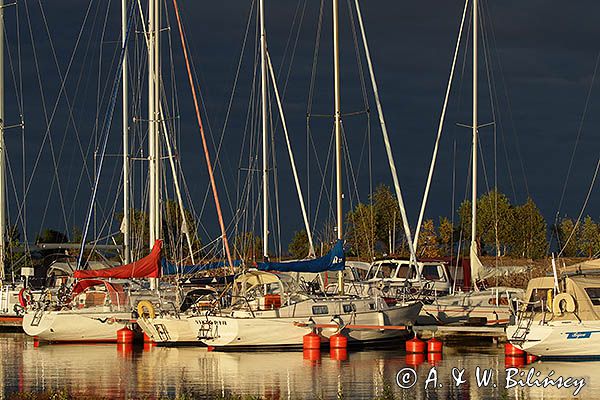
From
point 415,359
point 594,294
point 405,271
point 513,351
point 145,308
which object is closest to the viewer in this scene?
point 594,294

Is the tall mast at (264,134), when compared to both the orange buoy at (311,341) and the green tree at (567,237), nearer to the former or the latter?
the orange buoy at (311,341)

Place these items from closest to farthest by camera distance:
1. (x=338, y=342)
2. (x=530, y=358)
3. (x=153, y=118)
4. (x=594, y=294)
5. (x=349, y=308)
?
(x=594, y=294)
(x=530, y=358)
(x=338, y=342)
(x=349, y=308)
(x=153, y=118)

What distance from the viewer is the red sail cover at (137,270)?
46.9m

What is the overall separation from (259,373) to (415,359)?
20.2ft

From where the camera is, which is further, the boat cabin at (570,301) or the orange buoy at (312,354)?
the orange buoy at (312,354)

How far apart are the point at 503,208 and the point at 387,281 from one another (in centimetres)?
5934

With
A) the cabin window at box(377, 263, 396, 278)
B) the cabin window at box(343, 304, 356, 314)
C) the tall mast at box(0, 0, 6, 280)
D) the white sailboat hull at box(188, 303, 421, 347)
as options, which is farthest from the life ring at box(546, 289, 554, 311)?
the tall mast at box(0, 0, 6, 280)

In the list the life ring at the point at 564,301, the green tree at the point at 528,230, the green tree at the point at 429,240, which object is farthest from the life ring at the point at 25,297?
the green tree at the point at 528,230

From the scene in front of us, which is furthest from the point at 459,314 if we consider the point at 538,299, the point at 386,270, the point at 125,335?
the point at 125,335

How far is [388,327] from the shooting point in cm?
4291

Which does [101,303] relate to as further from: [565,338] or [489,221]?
[489,221]

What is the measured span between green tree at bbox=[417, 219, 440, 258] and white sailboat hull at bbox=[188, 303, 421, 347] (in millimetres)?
52665

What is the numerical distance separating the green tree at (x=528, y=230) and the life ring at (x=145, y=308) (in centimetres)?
6162

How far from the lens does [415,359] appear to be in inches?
1569
